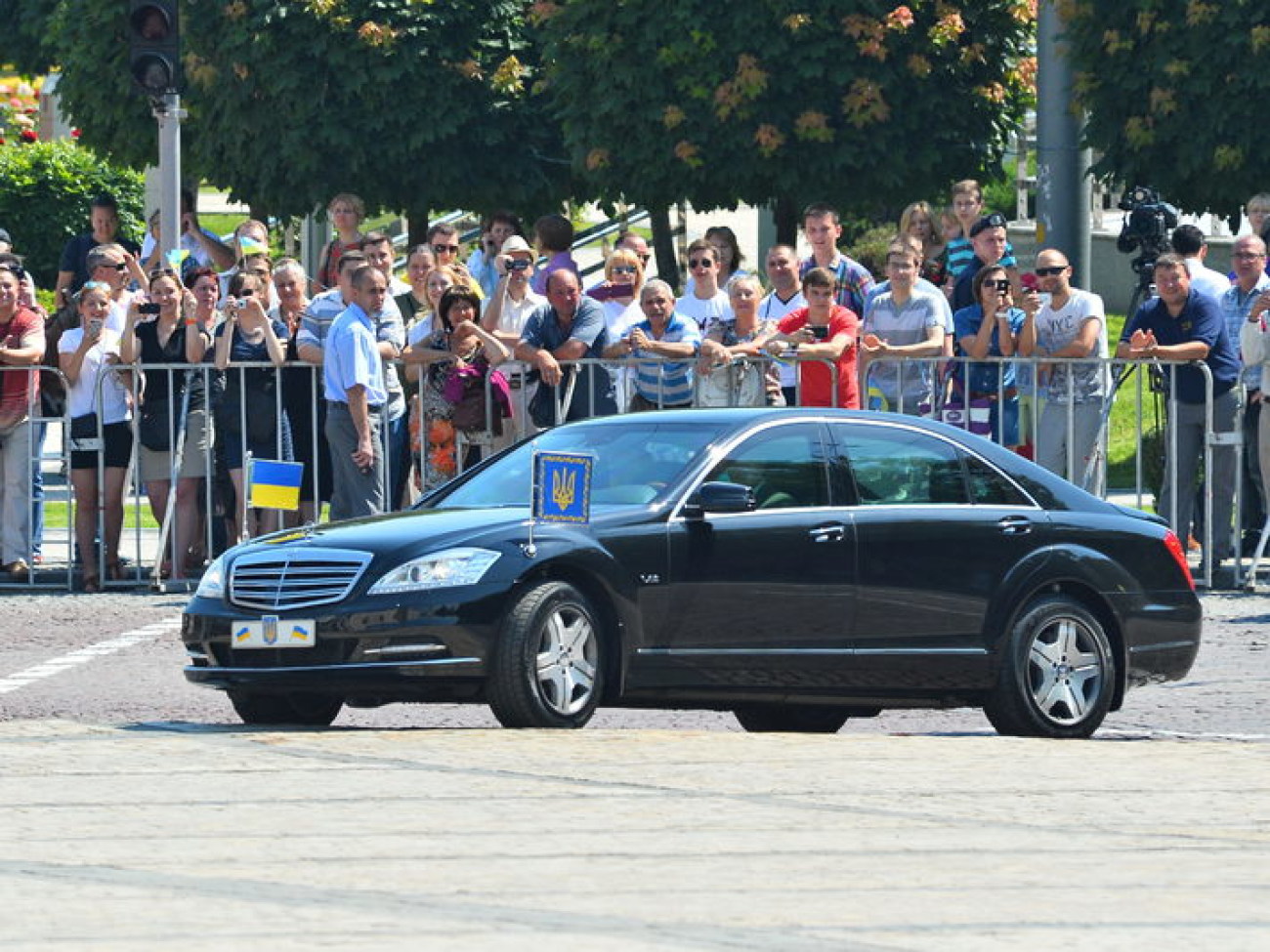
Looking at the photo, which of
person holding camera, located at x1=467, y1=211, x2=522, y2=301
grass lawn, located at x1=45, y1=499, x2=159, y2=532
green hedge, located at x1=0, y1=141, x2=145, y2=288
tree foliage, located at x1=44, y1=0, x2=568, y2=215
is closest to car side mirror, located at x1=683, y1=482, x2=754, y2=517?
person holding camera, located at x1=467, y1=211, x2=522, y2=301

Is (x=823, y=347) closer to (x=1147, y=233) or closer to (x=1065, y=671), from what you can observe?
(x=1147, y=233)

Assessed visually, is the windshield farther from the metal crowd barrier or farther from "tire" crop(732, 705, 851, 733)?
the metal crowd barrier

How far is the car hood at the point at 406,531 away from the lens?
39.0 feet

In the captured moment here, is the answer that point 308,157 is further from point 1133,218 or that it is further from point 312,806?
point 312,806

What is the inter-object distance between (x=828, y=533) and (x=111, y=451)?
7338mm

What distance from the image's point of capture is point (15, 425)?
746 inches

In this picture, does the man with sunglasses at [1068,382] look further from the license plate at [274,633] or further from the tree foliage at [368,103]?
the tree foliage at [368,103]

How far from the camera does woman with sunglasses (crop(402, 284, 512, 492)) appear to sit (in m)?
17.9

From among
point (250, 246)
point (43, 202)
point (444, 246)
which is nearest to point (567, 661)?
point (444, 246)

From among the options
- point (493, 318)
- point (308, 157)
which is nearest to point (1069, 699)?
point (493, 318)

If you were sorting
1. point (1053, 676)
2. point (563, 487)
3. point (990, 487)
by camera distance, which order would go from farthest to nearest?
point (990, 487) → point (1053, 676) → point (563, 487)

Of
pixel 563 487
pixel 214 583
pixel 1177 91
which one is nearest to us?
pixel 563 487

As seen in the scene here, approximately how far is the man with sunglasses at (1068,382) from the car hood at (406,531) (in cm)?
637

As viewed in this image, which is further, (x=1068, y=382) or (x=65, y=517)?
(x=65, y=517)
